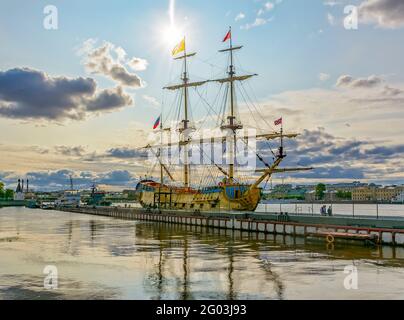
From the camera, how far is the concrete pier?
127 feet

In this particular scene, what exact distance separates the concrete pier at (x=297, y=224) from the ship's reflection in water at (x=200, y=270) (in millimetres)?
2232

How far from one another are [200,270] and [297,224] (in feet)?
79.1

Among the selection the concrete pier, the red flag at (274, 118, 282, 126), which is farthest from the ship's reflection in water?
the red flag at (274, 118, 282, 126)

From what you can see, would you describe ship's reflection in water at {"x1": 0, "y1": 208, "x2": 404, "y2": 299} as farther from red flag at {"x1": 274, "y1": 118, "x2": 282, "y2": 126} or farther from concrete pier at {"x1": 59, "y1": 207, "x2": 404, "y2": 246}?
red flag at {"x1": 274, "y1": 118, "x2": 282, "y2": 126}

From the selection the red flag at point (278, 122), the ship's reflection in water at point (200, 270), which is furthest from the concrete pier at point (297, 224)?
the red flag at point (278, 122)

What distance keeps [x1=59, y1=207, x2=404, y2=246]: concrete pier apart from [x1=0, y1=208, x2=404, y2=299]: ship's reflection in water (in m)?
2.23

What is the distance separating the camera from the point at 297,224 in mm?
48219

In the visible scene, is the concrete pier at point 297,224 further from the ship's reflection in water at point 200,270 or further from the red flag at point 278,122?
the red flag at point 278,122

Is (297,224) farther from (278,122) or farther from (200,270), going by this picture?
(200,270)

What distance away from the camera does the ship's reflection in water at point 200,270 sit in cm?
2053

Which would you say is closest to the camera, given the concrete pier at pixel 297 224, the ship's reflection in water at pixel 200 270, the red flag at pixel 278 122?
the ship's reflection in water at pixel 200 270

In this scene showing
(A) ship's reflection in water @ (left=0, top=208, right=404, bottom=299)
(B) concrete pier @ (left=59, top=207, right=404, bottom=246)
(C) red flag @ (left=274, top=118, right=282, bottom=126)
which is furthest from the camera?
(C) red flag @ (left=274, top=118, right=282, bottom=126)
